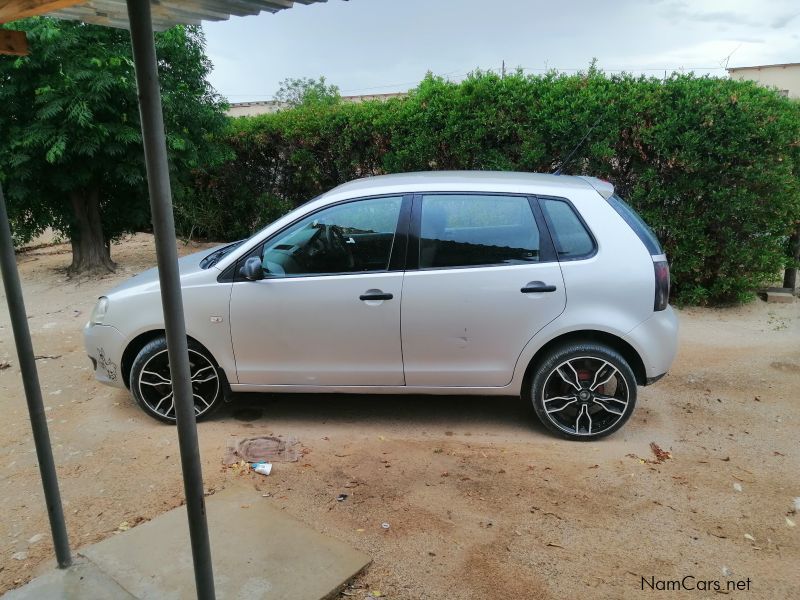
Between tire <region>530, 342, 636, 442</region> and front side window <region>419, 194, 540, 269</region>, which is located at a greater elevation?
front side window <region>419, 194, 540, 269</region>

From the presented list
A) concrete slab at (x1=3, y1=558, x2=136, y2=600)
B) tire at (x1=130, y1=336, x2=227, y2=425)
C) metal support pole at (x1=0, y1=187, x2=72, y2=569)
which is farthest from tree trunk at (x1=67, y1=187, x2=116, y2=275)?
concrete slab at (x1=3, y1=558, x2=136, y2=600)

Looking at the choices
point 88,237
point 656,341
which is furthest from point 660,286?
point 88,237

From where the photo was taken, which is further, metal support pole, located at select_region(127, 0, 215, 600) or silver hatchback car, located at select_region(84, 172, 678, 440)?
silver hatchback car, located at select_region(84, 172, 678, 440)

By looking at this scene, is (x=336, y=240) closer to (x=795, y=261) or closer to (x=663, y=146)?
(x=663, y=146)

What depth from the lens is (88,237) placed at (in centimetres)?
910

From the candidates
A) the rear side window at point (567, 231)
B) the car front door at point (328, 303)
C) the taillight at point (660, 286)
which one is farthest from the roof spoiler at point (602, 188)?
the car front door at point (328, 303)

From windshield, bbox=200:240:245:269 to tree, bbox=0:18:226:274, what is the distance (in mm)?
3753

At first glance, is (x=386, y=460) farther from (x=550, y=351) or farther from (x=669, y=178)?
(x=669, y=178)

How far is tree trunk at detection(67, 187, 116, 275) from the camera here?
898cm

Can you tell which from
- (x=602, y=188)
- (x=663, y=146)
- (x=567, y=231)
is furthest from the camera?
(x=663, y=146)

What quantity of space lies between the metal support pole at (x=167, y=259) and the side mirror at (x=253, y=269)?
2.09 meters

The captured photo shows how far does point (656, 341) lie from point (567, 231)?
95 cm

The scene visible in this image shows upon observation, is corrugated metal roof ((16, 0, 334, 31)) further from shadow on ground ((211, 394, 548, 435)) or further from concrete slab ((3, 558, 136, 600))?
shadow on ground ((211, 394, 548, 435))

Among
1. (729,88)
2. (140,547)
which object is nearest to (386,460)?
(140,547)
